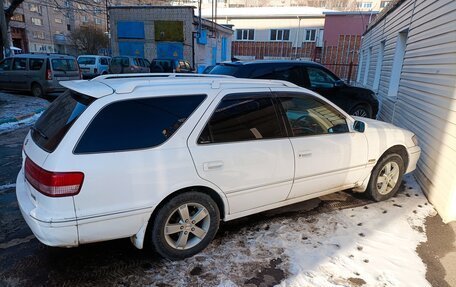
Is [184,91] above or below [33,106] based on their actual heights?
above

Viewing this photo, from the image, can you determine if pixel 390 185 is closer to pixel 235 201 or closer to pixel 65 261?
pixel 235 201

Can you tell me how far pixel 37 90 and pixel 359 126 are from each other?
1289 cm

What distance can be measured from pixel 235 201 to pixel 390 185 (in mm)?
2474

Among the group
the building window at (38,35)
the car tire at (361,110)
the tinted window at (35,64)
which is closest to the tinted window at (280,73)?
the car tire at (361,110)

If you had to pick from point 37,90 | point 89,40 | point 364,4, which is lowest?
point 37,90

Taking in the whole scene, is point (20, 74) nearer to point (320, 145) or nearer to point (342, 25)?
point (320, 145)

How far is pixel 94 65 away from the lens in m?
21.0

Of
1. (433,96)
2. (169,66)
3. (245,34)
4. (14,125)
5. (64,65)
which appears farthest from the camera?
(245,34)

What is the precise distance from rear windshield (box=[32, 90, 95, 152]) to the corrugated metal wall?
403 cm

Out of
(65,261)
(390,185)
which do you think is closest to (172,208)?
(65,261)

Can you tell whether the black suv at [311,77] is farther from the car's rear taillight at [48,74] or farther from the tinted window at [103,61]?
the tinted window at [103,61]

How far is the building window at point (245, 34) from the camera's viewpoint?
37.9m

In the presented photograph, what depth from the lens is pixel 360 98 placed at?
8.79 meters

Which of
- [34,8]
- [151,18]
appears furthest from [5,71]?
[34,8]
